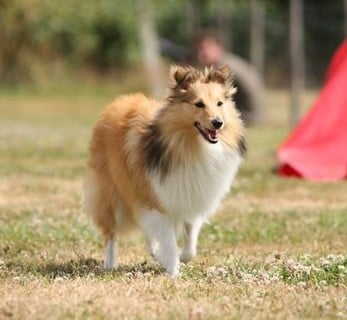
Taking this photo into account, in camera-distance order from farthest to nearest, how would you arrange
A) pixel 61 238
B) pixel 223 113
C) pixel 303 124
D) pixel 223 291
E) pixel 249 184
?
1. pixel 303 124
2. pixel 249 184
3. pixel 61 238
4. pixel 223 113
5. pixel 223 291

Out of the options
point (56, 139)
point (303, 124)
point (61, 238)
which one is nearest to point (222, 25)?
point (56, 139)

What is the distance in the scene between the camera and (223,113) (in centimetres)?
708

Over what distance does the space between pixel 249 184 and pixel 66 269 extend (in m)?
5.27

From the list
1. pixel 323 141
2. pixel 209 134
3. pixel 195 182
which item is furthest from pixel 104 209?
pixel 323 141

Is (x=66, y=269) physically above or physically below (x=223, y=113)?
below

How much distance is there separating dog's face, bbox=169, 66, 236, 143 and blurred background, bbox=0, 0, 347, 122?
21.2 meters

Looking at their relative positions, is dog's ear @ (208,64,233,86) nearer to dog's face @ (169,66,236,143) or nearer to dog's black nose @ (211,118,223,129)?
dog's face @ (169,66,236,143)

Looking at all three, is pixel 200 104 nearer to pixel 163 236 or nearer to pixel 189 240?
pixel 163 236

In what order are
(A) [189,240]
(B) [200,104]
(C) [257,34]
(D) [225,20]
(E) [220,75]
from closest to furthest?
(B) [200,104], (E) [220,75], (A) [189,240], (C) [257,34], (D) [225,20]

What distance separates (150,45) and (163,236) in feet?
79.8

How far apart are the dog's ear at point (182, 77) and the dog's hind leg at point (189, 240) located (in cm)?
101

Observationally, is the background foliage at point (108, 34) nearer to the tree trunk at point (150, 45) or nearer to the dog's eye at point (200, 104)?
the tree trunk at point (150, 45)

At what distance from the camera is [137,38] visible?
33.5m

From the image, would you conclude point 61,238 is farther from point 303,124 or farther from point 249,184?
point 303,124
